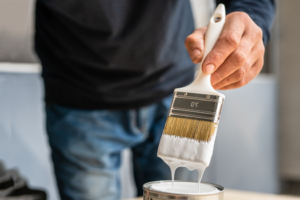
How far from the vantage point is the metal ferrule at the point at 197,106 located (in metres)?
0.51

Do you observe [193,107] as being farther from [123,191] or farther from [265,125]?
[265,125]

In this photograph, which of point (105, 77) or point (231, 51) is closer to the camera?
point (231, 51)

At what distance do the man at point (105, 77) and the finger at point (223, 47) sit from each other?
0.19 m

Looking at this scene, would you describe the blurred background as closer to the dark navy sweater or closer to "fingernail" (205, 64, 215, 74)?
the dark navy sweater

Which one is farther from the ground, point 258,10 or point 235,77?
point 258,10

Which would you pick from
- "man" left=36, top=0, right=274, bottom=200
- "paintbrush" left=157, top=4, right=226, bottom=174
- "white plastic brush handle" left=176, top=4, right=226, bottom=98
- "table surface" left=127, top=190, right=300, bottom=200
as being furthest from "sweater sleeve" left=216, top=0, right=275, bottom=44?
"table surface" left=127, top=190, right=300, bottom=200

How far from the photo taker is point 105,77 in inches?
33.8

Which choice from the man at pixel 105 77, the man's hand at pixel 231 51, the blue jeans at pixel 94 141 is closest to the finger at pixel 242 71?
the man's hand at pixel 231 51

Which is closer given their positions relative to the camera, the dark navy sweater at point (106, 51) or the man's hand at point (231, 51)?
the man's hand at point (231, 51)

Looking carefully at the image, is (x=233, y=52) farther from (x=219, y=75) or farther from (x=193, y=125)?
(x=193, y=125)

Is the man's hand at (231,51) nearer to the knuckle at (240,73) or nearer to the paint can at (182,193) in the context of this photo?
the knuckle at (240,73)

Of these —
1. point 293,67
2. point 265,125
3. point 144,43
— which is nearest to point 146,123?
point 144,43

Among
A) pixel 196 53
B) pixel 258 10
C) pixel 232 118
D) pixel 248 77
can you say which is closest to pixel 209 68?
pixel 196 53

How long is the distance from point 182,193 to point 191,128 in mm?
118
